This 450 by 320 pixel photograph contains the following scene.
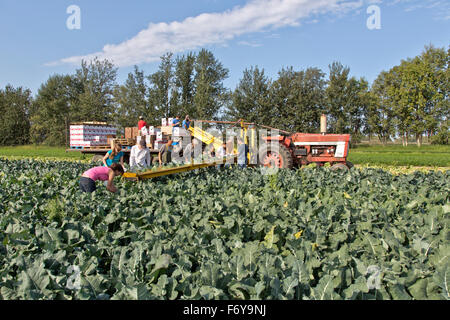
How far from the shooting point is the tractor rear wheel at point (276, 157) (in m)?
10.8

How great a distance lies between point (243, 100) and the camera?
3866 cm

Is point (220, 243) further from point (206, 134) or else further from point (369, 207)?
point (206, 134)

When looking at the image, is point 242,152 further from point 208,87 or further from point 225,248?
point 208,87

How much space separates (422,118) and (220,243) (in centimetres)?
5876

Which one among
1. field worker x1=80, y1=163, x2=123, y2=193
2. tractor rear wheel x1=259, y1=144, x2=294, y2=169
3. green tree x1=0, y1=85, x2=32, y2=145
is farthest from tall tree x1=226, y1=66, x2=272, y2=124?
green tree x1=0, y1=85, x2=32, y2=145

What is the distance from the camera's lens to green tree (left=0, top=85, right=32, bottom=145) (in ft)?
181

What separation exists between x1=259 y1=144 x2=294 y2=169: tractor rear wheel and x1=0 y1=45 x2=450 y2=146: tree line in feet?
80.7

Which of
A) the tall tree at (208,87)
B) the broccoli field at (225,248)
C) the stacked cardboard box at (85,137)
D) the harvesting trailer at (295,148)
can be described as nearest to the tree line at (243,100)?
the tall tree at (208,87)

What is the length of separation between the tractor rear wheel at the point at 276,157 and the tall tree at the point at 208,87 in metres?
24.6

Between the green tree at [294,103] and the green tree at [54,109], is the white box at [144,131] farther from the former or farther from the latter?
the green tree at [54,109]

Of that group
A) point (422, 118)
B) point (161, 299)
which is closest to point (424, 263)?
point (161, 299)

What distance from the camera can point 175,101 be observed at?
127ft

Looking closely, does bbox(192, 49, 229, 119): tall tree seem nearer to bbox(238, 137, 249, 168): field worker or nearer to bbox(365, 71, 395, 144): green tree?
bbox(238, 137, 249, 168): field worker

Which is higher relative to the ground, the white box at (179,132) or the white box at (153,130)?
the white box at (153,130)
